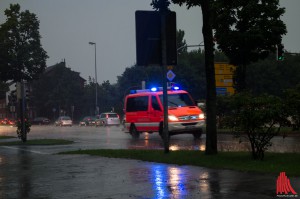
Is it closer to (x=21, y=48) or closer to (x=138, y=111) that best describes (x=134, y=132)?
(x=138, y=111)

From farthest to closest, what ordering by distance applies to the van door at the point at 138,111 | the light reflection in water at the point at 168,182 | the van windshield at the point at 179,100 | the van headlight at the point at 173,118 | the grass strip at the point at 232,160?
the van door at the point at 138,111
the van windshield at the point at 179,100
the van headlight at the point at 173,118
the grass strip at the point at 232,160
the light reflection in water at the point at 168,182

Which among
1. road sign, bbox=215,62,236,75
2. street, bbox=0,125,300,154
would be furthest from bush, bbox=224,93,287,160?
road sign, bbox=215,62,236,75

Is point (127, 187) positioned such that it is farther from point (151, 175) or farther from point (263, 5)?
point (263, 5)

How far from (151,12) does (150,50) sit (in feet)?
3.73

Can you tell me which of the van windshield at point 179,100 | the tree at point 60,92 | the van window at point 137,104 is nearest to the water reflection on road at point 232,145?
the van windshield at point 179,100

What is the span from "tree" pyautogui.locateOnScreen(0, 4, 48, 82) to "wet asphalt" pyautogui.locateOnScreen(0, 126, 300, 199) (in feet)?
109

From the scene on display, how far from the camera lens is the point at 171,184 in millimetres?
8984

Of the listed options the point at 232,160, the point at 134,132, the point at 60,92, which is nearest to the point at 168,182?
the point at 232,160

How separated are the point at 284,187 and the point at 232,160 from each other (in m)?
3.94

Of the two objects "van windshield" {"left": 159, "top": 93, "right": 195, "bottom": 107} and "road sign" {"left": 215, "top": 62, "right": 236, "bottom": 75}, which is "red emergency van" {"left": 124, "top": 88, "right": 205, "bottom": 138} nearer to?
"van windshield" {"left": 159, "top": 93, "right": 195, "bottom": 107}

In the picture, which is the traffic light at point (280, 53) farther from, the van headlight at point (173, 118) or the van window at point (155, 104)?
the van headlight at point (173, 118)

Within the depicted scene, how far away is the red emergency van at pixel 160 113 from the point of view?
22.8m

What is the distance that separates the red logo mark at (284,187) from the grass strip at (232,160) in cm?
89

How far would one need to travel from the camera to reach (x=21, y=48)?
2018 inches
